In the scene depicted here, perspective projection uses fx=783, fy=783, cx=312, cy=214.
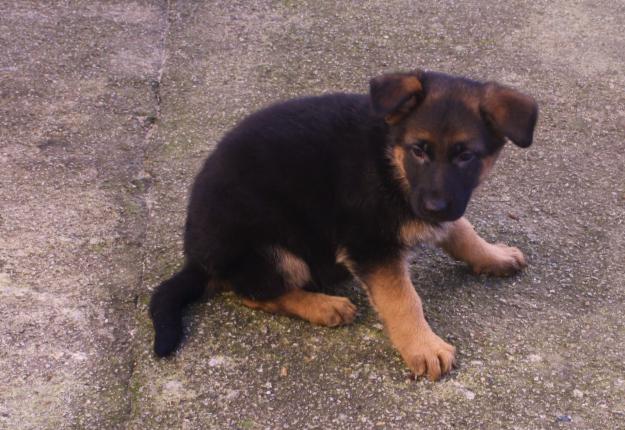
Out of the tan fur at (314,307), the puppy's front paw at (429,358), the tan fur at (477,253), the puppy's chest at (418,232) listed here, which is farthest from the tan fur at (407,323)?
the tan fur at (477,253)

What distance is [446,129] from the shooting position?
3.26 meters

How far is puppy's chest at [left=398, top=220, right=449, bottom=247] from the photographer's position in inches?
137

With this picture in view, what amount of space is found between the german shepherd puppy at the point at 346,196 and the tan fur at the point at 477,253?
8.3 inches

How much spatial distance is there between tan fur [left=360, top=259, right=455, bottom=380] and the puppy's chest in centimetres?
11

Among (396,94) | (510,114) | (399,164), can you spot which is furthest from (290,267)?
(510,114)

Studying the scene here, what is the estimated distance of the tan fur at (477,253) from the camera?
12.7 ft

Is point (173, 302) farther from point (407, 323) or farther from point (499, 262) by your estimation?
point (499, 262)

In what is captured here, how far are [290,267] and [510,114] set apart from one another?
1187 millimetres

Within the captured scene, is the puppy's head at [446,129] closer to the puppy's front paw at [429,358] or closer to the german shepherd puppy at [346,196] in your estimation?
the german shepherd puppy at [346,196]

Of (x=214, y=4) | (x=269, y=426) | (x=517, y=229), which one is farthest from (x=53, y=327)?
(x=214, y=4)

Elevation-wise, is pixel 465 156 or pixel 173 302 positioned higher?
pixel 465 156

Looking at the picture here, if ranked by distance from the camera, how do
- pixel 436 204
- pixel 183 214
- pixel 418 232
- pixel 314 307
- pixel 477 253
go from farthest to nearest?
pixel 183 214 < pixel 477 253 < pixel 314 307 < pixel 418 232 < pixel 436 204

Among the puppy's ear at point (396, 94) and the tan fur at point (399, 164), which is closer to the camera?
the puppy's ear at point (396, 94)

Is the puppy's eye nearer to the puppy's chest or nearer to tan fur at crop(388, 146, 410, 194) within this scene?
tan fur at crop(388, 146, 410, 194)
